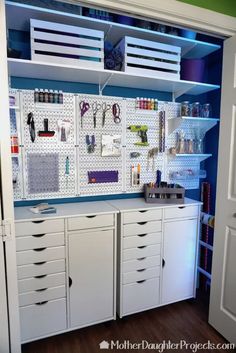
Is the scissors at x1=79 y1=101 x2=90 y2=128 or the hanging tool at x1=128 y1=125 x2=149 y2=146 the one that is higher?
the scissors at x1=79 y1=101 x2=90 y2=128

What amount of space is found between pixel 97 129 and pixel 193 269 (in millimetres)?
1595

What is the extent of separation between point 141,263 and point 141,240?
203mm

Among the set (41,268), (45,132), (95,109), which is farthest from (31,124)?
(41,268)

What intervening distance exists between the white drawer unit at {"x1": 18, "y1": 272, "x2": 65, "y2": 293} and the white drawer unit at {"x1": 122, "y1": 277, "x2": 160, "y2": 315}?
0.54 metres

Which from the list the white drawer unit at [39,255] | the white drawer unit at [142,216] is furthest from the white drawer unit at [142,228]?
the white drawer unit at [39,255]

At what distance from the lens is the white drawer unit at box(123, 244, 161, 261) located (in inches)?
77.2

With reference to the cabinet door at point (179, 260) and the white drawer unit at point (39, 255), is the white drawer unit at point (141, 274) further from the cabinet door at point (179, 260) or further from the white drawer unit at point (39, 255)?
the white drawer unit at point (39, 255)

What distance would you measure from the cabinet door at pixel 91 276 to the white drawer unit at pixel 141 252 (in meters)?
0.13

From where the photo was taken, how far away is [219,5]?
1566 mm

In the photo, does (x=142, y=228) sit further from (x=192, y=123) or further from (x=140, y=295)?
(x=192, y=123)

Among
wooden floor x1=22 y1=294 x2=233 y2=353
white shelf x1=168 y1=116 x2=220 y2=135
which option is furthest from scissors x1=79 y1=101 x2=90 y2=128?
wooden floor x1=22 y1=294 x2=233 y2=353

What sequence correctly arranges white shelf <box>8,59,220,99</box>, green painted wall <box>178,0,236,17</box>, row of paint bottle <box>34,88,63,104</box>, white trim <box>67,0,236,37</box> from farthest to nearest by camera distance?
row of paint bottle <box>34,88,63,104</box> < white shelf <box>8,59,220,99</box> < green painted wall <box>178,0,236,17</box> < white trim <box>67,0,236,37</box>

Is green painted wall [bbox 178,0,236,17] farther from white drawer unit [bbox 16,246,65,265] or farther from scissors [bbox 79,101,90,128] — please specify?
white drawer unit [bbox 16,246,65,265]

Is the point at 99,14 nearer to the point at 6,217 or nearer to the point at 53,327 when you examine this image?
the point at 6,217
